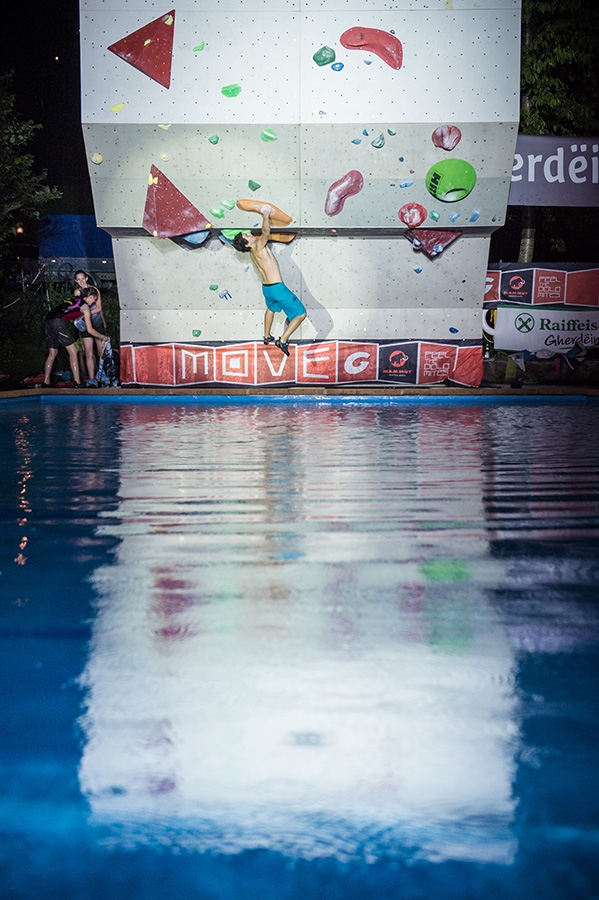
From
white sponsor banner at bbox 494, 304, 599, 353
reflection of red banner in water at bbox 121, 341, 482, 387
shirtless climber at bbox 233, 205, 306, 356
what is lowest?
reflection of red banner in water at bbox 121, 341, 482, 387

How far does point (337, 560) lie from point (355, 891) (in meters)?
1.60

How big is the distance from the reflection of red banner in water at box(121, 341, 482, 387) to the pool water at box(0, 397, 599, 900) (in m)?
7.58

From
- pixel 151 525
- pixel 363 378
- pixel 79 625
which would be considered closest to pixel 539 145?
pixel 363 378

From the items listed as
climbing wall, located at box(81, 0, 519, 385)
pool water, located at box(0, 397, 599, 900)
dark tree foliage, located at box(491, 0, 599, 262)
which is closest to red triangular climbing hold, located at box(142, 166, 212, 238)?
climbing wall, located at box(81, 0, 519, 385)

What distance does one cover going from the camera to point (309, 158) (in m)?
10.2

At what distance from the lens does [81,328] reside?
35.8ft

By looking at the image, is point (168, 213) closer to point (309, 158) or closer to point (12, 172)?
point (309, 158)

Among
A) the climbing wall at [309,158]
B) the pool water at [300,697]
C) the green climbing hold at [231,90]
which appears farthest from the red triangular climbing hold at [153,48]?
the pool water at [300,697]

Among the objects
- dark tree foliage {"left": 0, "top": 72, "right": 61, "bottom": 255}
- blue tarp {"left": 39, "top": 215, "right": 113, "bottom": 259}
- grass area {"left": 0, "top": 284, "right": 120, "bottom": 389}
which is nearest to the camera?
dark tree foliage {"left": 0, "top": 72, "right": 61, "bottom": 255}

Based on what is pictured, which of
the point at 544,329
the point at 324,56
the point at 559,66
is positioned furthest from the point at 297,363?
the point at 559,66

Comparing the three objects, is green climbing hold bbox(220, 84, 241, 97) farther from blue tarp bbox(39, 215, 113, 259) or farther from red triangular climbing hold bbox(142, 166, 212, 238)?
blue tarp bbox(39, 215, 113, 259)

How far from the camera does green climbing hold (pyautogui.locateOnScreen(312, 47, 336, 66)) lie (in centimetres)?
998

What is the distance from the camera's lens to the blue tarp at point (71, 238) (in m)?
15.1

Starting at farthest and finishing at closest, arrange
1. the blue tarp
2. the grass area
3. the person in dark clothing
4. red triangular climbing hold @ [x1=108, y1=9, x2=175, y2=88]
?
the blue tarp, the grass area, the person in dark clothing, red triangular climbing hold @ [x1=108, y1=9, x2=175, y2=88]
